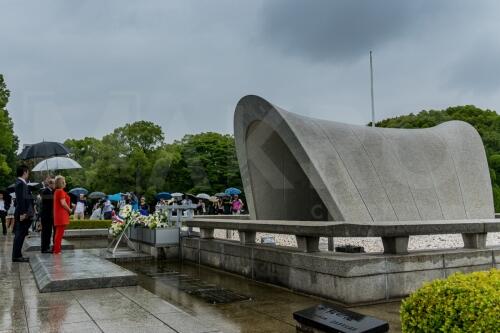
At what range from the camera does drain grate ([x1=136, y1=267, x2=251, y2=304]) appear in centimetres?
713

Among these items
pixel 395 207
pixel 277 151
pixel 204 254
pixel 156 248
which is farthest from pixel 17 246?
pixel 395 207

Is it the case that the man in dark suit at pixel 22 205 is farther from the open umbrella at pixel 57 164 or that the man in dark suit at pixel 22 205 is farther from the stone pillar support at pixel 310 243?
the open umbrella at pixel 57 164

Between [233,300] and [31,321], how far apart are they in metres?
2.85

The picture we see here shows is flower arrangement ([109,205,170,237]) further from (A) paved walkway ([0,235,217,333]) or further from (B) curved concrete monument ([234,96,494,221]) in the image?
(A) paved walkway ([0,235,217,333])

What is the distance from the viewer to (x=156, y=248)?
12391 millimetres

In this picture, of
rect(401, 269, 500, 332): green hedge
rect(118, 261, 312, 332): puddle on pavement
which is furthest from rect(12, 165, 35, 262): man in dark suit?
rect(401, 269, 500, 332): green hedge

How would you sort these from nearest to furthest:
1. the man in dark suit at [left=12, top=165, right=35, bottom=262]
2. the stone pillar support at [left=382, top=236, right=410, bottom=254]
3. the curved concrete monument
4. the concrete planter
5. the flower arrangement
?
1. the stone pillar support at [left=382, top=236, right=410, bottom=254]
2. the man in dark suit at [left=12, top=165, right=35, bottom=262]
3. the concrete planter
4. the flower arrangement
5. the curved concrete monument

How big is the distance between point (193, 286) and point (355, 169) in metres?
7.18

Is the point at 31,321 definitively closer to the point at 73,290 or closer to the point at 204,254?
the point at 73,290

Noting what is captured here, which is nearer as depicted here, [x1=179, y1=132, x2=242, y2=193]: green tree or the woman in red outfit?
the woman in red outfit

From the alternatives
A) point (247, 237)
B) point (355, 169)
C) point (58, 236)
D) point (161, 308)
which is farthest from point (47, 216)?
point (355, 169)

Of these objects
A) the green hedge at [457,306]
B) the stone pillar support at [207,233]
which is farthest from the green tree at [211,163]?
the green hedge at [457,306]

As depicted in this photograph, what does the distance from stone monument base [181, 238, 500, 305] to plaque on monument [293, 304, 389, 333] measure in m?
1.86

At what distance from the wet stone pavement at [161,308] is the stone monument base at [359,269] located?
0.66 feet
